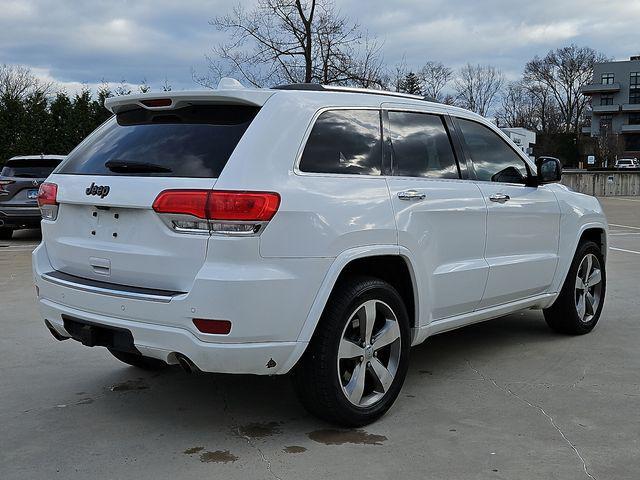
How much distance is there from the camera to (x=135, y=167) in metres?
3.79

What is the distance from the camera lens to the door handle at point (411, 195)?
165 inches

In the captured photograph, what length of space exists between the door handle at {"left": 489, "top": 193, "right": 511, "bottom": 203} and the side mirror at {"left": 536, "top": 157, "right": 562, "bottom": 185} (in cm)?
52

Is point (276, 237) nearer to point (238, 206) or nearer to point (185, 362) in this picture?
point (238, 206)

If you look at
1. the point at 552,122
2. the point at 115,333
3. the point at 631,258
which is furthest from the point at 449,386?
the point at 552,122

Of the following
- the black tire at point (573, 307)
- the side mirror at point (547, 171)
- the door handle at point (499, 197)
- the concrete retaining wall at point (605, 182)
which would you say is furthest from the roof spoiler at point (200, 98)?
the concrete retaining wall at point (605, 182)

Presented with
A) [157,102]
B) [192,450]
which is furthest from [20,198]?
[192,450]

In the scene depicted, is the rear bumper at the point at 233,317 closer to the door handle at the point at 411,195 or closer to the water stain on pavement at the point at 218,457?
the water stain on pavement at the point at 218,457

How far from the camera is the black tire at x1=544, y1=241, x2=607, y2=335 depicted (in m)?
5.95

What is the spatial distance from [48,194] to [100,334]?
0.97 meters

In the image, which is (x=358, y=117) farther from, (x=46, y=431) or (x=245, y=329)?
(x=46, y=431)

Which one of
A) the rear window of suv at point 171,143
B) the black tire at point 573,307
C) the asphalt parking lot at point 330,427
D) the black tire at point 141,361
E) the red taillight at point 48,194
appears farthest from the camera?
the black tire at point 573,307

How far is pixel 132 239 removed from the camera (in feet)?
12.1

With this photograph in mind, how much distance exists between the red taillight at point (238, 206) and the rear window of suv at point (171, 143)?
161 millimetres

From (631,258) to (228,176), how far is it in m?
9.56
